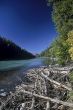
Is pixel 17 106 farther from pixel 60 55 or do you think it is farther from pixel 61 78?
pixel 60 55

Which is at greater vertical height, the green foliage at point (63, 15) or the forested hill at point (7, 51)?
the forested hill at point (7, 51)

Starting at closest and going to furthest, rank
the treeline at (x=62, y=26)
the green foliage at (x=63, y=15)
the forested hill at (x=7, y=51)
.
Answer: the green foliage at (x=63, y=15) → the treeline at (x=62, y=26) → the forested hill at (x=7, y=51)

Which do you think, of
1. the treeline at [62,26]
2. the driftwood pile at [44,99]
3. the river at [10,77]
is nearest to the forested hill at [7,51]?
Result: the river at [10,77]

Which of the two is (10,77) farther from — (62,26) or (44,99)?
(44,99)

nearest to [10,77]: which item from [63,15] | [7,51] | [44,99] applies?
[63,15]

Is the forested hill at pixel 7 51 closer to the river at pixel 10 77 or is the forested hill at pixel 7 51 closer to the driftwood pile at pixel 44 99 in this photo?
the river at pixel 10 77

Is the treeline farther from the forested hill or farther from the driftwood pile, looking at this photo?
the forested hill

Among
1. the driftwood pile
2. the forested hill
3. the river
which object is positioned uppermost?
the forested hill

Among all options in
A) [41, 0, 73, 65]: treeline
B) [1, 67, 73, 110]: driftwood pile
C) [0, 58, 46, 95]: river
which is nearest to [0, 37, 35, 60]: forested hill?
[0, 58, 46, 95]: river

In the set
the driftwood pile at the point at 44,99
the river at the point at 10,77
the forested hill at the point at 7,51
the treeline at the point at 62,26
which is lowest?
the driftwood pile at the point at 44,99

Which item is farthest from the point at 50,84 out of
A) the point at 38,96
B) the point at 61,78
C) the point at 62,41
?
the point at 62,41

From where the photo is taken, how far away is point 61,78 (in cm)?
1870

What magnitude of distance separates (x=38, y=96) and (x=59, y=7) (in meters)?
16.8

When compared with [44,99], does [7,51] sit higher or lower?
higher
